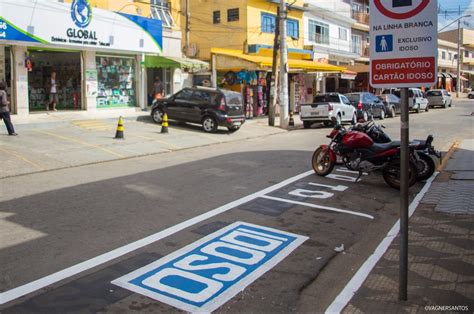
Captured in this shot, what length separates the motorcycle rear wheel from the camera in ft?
34.4

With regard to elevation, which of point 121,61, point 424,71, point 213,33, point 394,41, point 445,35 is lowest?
point 424,71

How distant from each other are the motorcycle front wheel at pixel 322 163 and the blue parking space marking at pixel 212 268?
431 cm

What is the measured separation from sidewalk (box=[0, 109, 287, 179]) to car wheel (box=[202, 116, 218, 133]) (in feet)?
1.03

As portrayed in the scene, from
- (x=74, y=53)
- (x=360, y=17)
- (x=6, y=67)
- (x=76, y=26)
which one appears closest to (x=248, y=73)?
(x=74, y=53)

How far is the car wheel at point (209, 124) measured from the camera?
67.3ft

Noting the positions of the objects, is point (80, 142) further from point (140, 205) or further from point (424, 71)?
point (424, 71)

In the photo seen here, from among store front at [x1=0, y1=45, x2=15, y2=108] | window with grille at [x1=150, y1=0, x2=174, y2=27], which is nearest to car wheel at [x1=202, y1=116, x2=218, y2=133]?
store front at [x1=0, y1=45, x2=15, y2=108]

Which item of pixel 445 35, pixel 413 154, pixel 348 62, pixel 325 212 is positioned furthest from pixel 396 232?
pixel 445 35

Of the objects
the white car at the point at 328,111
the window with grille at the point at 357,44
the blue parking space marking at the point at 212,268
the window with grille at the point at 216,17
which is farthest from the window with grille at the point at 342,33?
the blue parking space marking at the point at 212,268

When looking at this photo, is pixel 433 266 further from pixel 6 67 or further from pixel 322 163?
pixel 6 67

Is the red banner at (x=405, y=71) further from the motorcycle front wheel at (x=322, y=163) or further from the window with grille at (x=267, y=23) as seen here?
the window with grille at (x=267, y=23)

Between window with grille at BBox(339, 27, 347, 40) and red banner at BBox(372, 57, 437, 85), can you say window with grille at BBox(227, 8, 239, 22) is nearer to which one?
window with grille at BBox(339, 27, 347, 40)

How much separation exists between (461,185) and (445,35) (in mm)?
82348

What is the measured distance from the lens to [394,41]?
4340mm
